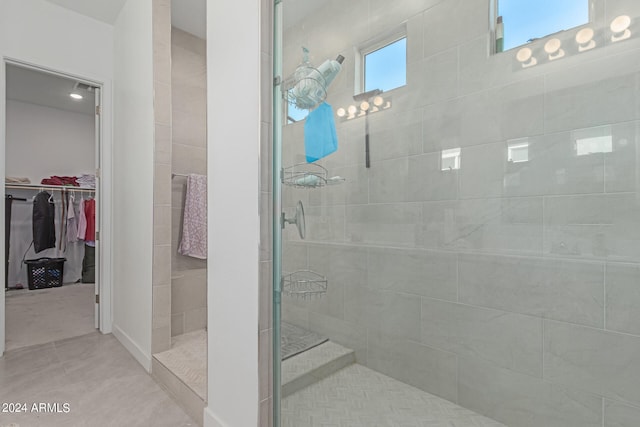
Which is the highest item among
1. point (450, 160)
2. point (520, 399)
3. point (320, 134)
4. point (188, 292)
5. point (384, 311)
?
point (320, 134)

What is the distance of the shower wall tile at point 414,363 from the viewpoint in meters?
1.60

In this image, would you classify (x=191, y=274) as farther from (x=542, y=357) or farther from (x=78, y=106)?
(x=78, y=106)

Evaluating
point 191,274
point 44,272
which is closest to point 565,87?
point 191,274

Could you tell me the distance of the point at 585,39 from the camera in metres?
1.33

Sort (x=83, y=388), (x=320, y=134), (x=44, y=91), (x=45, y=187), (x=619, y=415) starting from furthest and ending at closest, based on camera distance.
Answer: (x=45, y=187) < (x=44, y=91) < (x=83, y=388) < (x=320, y=134) < (x=619, y=415)

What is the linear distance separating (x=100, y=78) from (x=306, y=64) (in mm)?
2387

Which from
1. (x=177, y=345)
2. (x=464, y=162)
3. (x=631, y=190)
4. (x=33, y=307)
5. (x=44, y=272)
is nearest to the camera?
(x=631, y=190)

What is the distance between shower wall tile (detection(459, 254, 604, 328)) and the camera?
1.30 meters

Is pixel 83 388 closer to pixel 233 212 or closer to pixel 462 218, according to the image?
pixel 233 212

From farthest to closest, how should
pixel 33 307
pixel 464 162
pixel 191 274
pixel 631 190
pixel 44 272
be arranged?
1. pixel 44 272
2. pixel 33 307
3. pixel 191 274
4. pixel 464 162
5. pixel 631 190

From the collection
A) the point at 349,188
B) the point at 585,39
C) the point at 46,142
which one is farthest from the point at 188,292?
the point at 46,142

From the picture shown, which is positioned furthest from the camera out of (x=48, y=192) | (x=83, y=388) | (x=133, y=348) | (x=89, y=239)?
(x=89, y=239)

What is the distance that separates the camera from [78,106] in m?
5.03

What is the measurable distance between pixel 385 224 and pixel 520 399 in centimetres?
103
